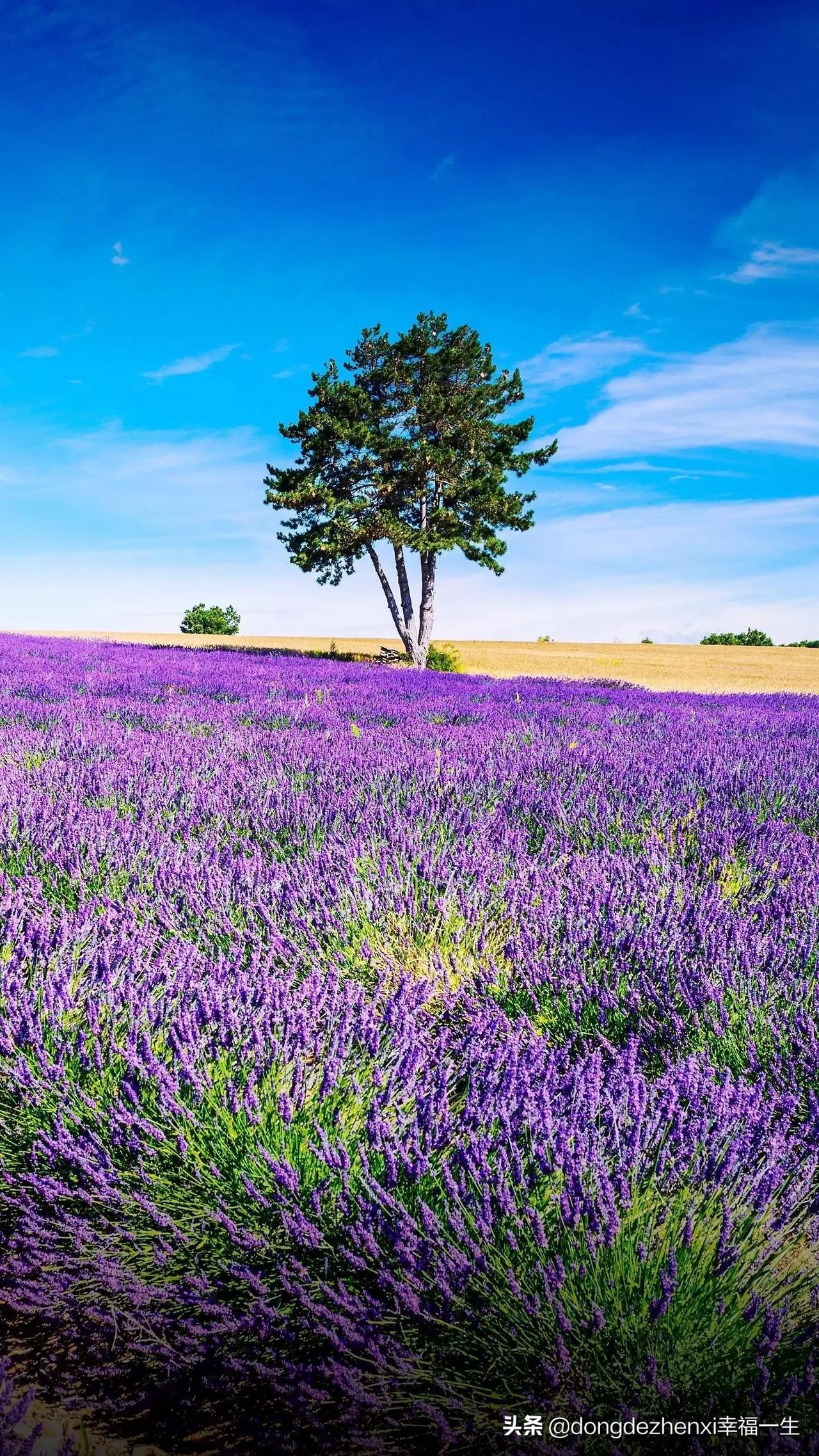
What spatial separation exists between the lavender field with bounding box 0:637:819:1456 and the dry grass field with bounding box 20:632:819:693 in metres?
17.8

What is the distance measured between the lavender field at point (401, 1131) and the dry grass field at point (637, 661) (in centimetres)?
1785

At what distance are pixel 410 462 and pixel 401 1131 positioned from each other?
21.5 meters

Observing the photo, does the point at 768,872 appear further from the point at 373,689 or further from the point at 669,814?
the point at 373,689

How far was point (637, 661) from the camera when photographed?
3875cm

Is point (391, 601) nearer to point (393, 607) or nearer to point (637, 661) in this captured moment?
point (393, 607)

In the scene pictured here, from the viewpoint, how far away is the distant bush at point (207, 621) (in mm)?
74500

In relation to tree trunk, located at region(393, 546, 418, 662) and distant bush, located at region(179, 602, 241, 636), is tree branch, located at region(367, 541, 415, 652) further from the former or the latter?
distant bush, located at region(179, 602, 241, 636)

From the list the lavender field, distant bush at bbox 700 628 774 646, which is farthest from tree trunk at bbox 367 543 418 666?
distant bush at bbox 700 628 774 646

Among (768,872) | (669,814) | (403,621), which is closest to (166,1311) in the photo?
(768,872)

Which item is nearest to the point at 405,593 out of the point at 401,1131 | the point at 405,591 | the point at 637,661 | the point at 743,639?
the point at 405,591

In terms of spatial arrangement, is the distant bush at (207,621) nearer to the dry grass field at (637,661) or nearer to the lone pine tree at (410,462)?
the dry grass field at (637,661)

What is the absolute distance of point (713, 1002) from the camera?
5.69ft

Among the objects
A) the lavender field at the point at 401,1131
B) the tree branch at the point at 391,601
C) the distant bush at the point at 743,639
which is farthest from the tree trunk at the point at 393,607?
the distant bush at the point at 743,639

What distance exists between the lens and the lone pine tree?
2134 centimetres
